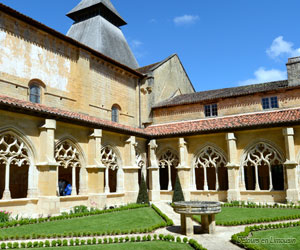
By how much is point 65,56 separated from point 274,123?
12746 millimetres

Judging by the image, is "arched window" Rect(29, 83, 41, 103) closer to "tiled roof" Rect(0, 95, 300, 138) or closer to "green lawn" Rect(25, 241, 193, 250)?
"tiled roof" Rect(0, 95, 300, 138)

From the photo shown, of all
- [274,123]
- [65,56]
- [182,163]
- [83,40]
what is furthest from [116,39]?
[274,123]

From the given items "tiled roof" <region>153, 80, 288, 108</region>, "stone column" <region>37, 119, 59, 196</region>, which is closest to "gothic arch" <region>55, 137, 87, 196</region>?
"stone column" <region>37, 119, 59, 196</region>

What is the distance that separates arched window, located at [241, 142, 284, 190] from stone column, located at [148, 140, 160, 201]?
5511 mm

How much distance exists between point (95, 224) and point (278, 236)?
243 inches

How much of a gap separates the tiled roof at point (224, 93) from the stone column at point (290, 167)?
4.57 m

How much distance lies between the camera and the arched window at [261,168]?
56.5 ft

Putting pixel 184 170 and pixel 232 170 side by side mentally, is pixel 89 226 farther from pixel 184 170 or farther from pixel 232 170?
pixel 232 170

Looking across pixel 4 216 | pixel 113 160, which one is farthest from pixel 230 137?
pixel 4 216

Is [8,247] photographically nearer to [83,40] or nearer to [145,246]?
[145,246]

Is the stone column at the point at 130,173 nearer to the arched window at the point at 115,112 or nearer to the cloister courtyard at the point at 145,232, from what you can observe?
the arched window at the point at 115,112

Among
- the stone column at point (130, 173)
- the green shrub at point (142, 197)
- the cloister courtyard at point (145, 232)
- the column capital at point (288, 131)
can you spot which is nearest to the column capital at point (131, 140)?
the stone column at point (130, 173)

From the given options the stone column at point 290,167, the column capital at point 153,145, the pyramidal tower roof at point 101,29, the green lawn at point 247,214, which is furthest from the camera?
the pyramidal tower roof at point 101,29

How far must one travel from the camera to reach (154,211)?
47.6 ft
